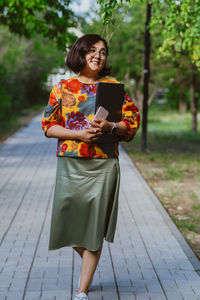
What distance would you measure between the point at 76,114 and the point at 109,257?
81.7 inches

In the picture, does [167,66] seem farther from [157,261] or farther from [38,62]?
[38,62]

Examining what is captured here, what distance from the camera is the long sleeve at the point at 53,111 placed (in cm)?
374

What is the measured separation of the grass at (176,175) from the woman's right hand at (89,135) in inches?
98.6

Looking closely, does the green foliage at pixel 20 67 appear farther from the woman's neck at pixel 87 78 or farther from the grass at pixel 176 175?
the woman's neck at pixel 87 78

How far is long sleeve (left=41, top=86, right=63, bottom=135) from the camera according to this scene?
3.74m

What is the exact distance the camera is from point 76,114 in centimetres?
371

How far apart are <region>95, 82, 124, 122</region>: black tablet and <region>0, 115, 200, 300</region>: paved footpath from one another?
0.73 m

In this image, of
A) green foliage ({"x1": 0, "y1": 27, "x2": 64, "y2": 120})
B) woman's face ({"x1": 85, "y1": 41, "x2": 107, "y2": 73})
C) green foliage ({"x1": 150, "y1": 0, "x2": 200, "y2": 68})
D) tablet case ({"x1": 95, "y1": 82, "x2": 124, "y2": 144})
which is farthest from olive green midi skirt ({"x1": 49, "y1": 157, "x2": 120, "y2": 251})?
green foliage ({"x1": 0, "y1": 27, "x2": 64, "y2": 120})

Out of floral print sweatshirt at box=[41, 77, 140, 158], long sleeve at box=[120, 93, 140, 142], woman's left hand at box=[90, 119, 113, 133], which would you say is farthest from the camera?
long sleeve at box=[120, 93, 140, 142]

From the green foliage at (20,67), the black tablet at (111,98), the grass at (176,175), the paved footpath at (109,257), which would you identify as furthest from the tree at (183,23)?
the green foliage at (20,67)

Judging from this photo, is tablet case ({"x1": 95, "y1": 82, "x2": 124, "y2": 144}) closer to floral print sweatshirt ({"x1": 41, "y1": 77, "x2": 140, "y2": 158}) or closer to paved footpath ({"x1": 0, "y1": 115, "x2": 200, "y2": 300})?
floral print sweatshirt ({"x1": 41, "y1": 77, "x2": 140, "y2": 158})

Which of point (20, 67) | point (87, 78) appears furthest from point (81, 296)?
point (20, 67)

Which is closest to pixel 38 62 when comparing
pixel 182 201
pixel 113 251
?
pixel 182 201

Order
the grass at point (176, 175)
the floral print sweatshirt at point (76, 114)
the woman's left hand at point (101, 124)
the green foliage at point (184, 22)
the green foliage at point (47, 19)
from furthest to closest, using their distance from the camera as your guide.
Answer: the green foliage at point (47, 19)
the green foliage at point (184, 22)
the grass at point (176, 175)
the floral print sweatshirt at point (76, 114)
the woman's left hand at point (101, 124)
